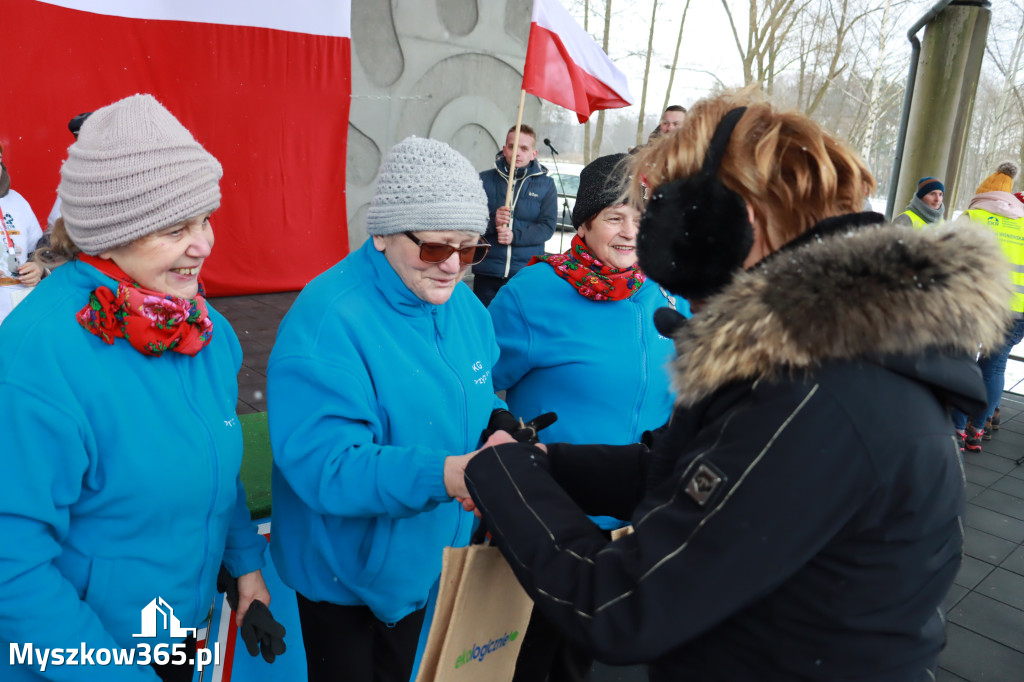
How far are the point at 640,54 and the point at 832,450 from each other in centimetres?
2284

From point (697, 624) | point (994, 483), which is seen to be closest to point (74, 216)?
point (697, 624)

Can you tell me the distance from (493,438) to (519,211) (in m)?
5.23

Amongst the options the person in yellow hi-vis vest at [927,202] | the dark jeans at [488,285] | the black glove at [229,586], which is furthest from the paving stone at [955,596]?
the dark jeans at [488,285]

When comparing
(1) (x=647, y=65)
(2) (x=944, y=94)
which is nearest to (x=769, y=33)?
(1) (x=647, y=65)

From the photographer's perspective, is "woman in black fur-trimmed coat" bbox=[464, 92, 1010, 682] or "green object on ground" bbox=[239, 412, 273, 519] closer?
"woman in black fur-trimmed coat" bbox=[464, 92, 1010, 682]

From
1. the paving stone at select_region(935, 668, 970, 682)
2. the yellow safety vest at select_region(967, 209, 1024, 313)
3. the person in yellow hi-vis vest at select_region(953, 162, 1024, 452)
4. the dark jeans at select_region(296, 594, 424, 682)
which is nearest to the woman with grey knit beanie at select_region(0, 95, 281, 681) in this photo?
the dark jeans at select_region(296, 594, 424, 682)

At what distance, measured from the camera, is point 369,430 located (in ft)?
5.76

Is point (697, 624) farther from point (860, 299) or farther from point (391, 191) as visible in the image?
point (391, 191)

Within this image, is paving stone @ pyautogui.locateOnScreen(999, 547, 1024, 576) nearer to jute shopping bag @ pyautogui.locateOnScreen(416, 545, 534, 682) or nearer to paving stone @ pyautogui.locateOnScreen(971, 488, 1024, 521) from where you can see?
paving stone @ pyautogui.locateOnScreen(971, 488, 1024, 521)

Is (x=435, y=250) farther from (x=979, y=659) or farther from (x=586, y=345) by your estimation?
(x=979, y=659)

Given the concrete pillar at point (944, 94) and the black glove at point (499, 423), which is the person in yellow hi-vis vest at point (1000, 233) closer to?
the concrete pillar at point (944, 94)

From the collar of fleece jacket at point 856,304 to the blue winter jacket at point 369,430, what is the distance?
0.80 metres

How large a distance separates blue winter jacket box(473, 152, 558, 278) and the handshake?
183 inches

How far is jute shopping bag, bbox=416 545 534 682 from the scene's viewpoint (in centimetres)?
147
